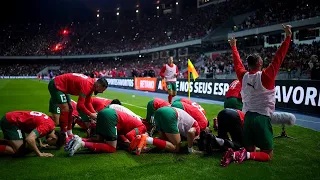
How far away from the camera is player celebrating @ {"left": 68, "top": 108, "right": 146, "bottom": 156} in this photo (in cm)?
544

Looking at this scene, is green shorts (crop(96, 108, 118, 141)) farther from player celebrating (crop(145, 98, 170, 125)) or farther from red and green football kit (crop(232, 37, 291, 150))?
red and green football kit (crop(232, 37, 291, 150))

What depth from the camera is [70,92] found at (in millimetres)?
6930

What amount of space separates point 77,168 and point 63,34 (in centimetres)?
8711

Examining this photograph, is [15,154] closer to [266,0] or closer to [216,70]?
[216,70]

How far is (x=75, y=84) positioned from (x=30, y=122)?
1.64 m

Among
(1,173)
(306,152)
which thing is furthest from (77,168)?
(306,152)

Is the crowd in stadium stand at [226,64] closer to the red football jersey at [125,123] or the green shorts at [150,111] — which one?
the green shorts at [150,111]

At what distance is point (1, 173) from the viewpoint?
15.0 ft

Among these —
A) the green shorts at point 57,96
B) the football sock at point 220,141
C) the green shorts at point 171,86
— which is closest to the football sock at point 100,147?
the green shorts at point 57,96

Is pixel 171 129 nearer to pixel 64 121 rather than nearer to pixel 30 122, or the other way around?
pixel 30 122

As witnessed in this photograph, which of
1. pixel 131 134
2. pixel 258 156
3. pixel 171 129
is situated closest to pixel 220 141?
pixel 258 156

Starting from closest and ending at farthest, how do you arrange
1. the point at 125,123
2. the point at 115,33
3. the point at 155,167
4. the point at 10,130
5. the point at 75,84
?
the point at 155,167
the point at 10,130
the point at 125,123
the point at 75,84
the point at 115,33

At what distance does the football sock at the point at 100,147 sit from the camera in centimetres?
558

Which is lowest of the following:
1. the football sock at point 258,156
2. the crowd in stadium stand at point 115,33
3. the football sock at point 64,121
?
the football sock at point 258,156
